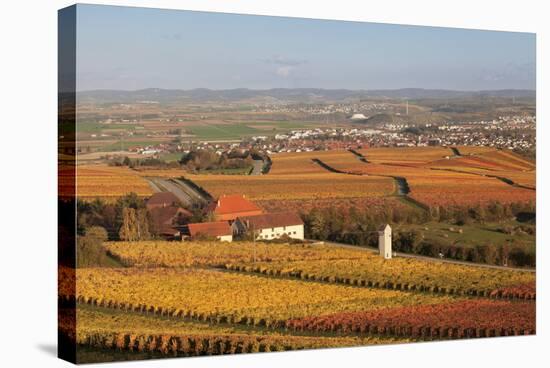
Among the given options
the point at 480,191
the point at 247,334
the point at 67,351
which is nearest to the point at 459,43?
the point at 480,191

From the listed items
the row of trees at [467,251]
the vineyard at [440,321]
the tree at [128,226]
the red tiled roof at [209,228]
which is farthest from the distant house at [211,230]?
the row of trees at [467,251]

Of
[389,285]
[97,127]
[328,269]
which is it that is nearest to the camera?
[97,127]

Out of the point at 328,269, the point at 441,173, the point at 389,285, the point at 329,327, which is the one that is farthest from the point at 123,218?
the point at 441,173

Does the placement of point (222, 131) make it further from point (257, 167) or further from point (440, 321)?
point (440, 321)

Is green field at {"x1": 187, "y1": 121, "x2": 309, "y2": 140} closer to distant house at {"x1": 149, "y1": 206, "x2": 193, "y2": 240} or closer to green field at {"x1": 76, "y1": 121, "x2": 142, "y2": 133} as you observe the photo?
green field at {"x1": 76, "y1": 121, "x2": 142, "y2": 133}

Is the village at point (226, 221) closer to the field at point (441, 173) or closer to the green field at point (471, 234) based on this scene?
the field at point (441, 173)

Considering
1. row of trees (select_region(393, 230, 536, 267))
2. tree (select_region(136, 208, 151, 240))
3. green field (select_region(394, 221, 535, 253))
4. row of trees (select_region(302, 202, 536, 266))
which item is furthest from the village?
green field (select_region(394, 221, 535, 253))
